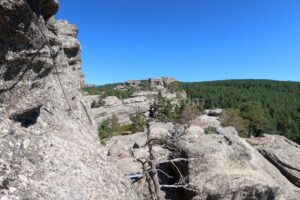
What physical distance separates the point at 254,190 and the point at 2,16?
1330 cm

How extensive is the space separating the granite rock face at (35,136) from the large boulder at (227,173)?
24.0 ft

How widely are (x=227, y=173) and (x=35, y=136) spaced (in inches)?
431

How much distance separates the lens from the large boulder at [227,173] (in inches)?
588

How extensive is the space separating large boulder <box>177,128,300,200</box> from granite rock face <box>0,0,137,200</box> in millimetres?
7312

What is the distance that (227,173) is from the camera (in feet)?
50.6

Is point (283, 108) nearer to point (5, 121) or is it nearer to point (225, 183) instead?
point (225, 183)

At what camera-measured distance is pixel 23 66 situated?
258 inches

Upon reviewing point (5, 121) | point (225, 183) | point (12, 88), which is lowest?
point (225, 183)

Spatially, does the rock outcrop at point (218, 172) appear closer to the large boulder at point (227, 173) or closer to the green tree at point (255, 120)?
the large boulder at point (227, 173)

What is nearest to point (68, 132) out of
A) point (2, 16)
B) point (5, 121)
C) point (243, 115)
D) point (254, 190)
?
point (5, 121)

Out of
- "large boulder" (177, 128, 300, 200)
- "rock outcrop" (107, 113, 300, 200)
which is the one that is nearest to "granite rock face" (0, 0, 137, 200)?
"rock outcrop" (107, 113, 300, 200)

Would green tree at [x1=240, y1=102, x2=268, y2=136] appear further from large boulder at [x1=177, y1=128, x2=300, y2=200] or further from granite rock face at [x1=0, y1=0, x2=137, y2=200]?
granite rock face at [x1=0, y1=0, x2=137, y2=200]

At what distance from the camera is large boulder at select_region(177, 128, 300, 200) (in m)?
14.9

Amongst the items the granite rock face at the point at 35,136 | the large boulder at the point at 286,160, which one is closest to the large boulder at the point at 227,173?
the large boulder at the point at 286,160
